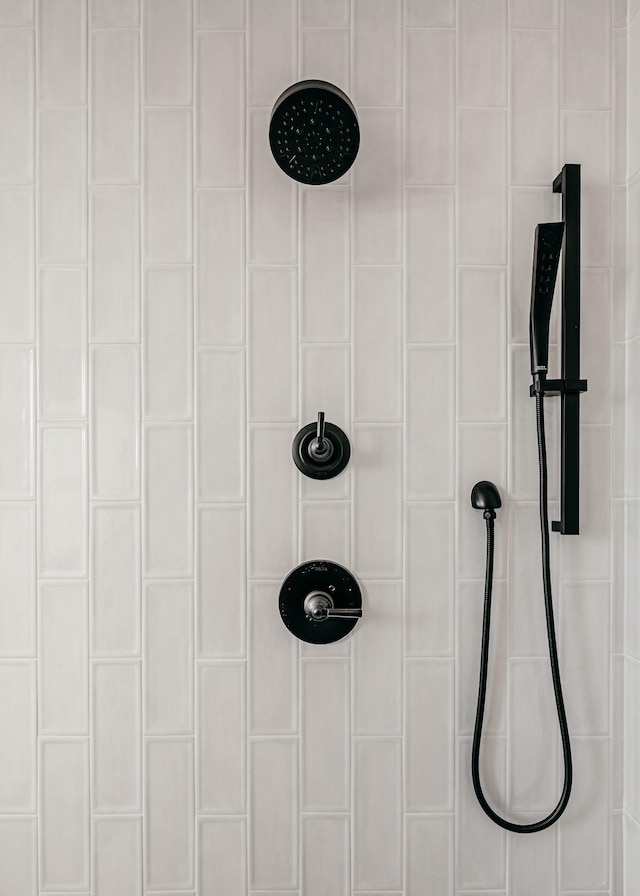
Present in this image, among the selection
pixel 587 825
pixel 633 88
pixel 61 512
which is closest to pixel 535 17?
pixel 633 88

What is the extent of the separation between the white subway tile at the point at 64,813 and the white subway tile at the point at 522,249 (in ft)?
3.54

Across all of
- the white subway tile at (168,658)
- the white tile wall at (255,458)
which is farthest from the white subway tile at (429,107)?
the white subway tile at (168,658)

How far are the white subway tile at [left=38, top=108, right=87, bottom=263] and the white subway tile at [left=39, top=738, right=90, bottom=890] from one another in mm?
879

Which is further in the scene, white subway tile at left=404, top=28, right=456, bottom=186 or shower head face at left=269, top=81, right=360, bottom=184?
white subway tile at left=404, top=28, right=456, bottom=186

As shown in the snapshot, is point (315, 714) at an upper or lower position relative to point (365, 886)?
upper

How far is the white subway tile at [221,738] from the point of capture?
4.43ft

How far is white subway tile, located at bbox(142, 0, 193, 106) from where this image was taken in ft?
4.43

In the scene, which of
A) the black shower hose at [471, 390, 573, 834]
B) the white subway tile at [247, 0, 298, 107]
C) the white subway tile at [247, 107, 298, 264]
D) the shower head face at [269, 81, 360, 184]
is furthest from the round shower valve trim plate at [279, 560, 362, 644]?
the white subway tile at [247, 0, 298, 107]

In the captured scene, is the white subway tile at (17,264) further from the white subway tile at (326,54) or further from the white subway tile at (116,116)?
the white subway tile at (326,54)

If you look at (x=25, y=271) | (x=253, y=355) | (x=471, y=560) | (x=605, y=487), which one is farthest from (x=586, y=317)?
(x=25, y=271)

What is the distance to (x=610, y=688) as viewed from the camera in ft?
4.46

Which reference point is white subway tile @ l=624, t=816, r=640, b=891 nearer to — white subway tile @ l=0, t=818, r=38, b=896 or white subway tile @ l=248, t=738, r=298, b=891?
white subway tile @ l=248, t=738, r=298, b=891

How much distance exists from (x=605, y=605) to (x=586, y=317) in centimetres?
52

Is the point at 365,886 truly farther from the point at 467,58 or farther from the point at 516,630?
the point at 467,58
